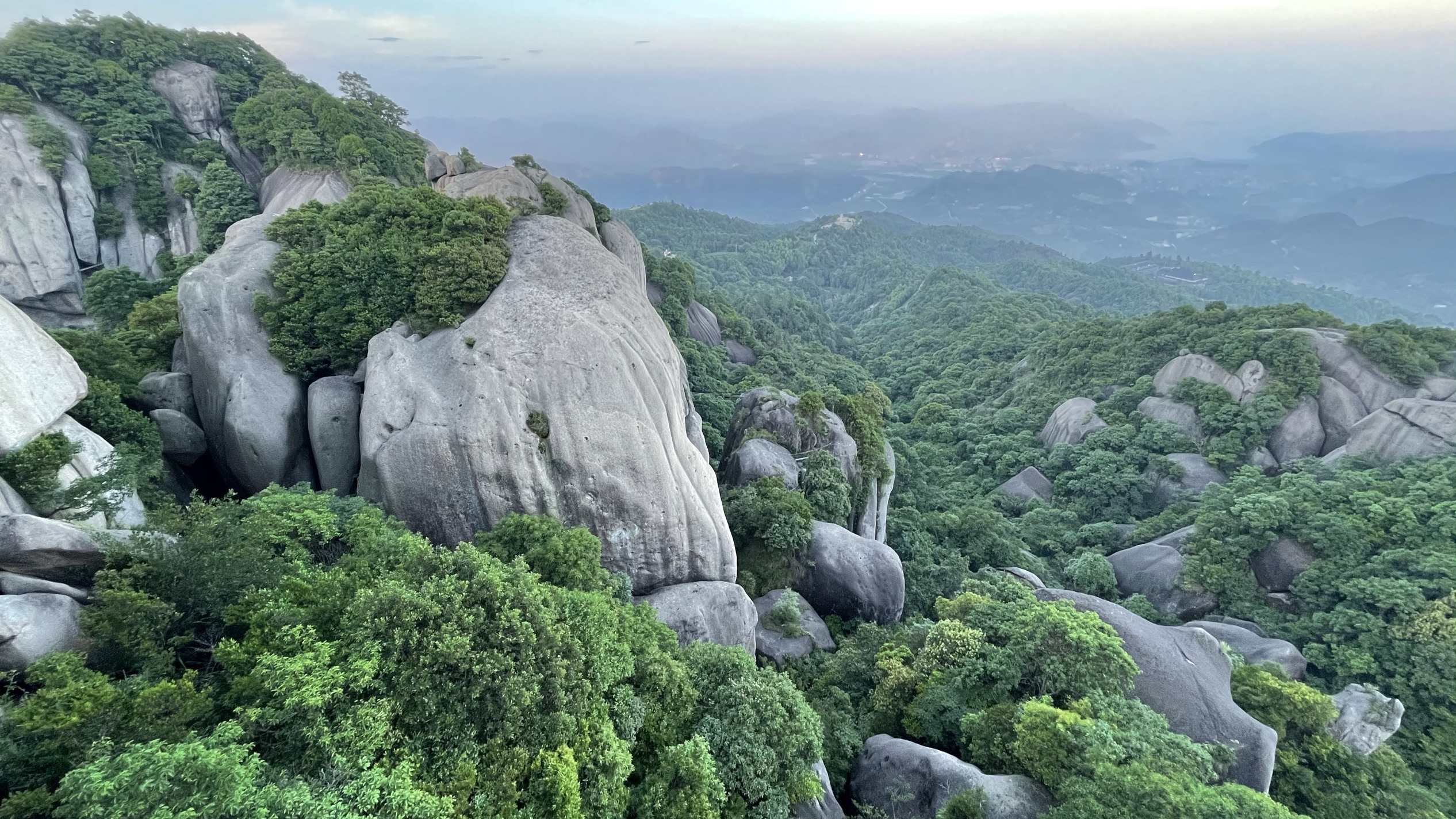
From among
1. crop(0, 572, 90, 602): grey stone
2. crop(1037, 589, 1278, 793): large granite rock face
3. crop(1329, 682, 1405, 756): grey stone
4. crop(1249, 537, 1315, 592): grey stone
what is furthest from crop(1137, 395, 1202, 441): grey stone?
crop(0, 572, 90, 602): grey stone

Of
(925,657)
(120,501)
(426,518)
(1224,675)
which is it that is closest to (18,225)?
(120,501)

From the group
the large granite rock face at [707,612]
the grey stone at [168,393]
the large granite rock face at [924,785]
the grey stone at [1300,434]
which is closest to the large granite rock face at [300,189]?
the grey stone at [168,393]

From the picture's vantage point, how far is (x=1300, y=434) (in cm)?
3700

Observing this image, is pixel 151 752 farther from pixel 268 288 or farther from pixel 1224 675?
pixel 1224 675

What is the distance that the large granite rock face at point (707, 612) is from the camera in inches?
668

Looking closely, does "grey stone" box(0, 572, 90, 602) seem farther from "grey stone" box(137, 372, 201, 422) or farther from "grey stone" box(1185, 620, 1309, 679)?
"grey stone" box(1185, 620, 1309, 679)

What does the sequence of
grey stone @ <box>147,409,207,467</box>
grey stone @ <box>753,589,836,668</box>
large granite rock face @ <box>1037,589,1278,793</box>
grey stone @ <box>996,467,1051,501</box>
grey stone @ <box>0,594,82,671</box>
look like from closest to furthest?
1. grey stone @ <box>0,594,82,671</box>
2. large granite rock face @ <box>1037,589,1278,793</box>
3. grey stone @ <box>147,409,207,467</box>
4. grey stone @ <box>753,589,836,668</box>
5. grey stone @ <box>996,467,1051,501</box>

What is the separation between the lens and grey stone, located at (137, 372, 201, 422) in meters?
17.4

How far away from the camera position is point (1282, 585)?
26.9 m

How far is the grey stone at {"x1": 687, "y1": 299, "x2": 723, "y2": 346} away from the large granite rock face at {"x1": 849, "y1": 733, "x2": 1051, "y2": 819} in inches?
1359

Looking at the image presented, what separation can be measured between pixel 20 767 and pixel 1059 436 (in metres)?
53.3

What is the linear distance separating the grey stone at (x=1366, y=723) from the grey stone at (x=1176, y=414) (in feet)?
90.6

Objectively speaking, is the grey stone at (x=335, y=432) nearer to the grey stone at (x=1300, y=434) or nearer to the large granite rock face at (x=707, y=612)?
the large granite rock face at (x=707, y=612)

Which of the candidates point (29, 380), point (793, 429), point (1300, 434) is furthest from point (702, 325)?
point (1300, 434)
